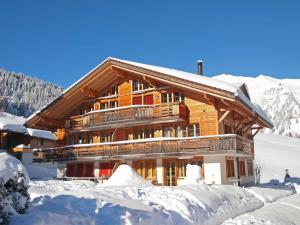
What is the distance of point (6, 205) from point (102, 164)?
20.6 metres

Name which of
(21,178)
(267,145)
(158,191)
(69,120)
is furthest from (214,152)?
(267,145)

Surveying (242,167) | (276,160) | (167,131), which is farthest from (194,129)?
(276,160)

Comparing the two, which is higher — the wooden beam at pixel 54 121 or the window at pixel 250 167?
the wooden beam at pixel 54 121

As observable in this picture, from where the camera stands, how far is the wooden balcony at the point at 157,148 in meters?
21.2

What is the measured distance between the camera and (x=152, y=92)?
25.9 metres

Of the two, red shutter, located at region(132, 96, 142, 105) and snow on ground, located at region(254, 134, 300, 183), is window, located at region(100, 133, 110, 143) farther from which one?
snow on ground, located at region(254, 134, 300, 183)

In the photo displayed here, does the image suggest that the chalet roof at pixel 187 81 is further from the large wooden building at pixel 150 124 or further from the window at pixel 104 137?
the window at pixel 104 137

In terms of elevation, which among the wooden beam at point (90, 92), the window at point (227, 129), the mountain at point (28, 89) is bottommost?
the window at point (227, 129)

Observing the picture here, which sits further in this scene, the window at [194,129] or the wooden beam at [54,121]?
the wooden beam at [54,121]

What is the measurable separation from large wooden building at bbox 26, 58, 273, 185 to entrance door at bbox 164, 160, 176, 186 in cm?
6

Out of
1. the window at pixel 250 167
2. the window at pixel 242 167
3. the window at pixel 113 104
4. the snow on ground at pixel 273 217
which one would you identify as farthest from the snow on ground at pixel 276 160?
the snow on ground at pixel 273 217

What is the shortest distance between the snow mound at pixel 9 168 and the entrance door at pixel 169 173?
17159 millimetres

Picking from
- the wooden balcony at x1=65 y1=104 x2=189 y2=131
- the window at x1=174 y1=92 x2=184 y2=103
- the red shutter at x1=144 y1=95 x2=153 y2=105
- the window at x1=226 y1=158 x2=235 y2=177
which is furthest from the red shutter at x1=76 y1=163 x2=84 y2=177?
the window at x1=226 y1=158 x2=235 y2=177

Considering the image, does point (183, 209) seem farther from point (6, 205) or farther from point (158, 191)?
point (6, 205)
